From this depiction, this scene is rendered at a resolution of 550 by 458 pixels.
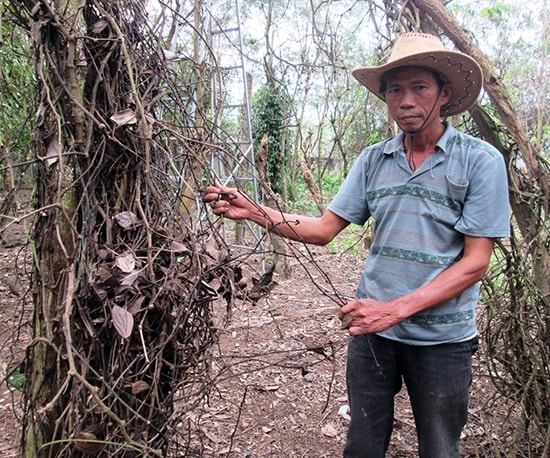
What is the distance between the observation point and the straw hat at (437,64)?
5.03 ft

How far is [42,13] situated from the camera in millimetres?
1015

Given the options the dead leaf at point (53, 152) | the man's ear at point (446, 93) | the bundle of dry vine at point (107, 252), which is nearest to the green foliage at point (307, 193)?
the man's ear at point (446, 93)

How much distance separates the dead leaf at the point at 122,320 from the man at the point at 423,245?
591 mm

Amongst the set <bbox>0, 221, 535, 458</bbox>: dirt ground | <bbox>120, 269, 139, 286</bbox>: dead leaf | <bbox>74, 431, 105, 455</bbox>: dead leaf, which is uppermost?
<bbox>120, 269, 139, 286</bbox>: dead leaf

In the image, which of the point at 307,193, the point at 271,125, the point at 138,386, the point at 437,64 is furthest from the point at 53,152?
the point at 307,193

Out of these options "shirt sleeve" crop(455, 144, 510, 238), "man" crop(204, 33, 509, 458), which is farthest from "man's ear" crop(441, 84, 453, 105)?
"shirt sleeve" crop(455, 144, 510, 238)

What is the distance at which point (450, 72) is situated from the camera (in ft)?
5.32

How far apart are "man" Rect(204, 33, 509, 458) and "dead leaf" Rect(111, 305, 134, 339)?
0.59 meters

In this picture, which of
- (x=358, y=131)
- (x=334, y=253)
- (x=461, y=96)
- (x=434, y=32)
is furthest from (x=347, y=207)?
(x=358, y=131)

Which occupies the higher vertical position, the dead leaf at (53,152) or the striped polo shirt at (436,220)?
the dead leaf at (53,152)

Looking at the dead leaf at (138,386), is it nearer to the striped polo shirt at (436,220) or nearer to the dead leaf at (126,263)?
the dead leaf at (126,263)

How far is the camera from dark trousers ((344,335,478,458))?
1.58 m

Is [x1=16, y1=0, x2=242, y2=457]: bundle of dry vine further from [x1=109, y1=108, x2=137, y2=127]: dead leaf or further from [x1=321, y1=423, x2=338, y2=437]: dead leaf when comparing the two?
[x1=321, y1=423, x2=338, y2=437]: dead leaf

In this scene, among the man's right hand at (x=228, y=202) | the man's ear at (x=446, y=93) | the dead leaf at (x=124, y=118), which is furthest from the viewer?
the man's ear at (x=446, y=93)
